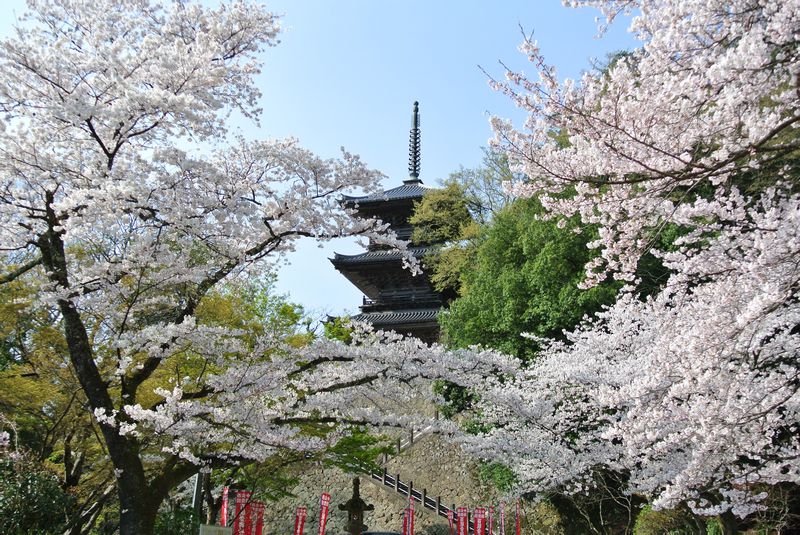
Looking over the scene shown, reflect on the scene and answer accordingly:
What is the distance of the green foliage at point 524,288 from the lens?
14.0m

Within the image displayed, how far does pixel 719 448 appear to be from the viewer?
635cm

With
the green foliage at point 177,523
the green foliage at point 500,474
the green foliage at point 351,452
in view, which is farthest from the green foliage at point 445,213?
the green foliage at point 177,523

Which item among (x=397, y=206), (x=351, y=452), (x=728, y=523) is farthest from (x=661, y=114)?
(x=397, y=206)

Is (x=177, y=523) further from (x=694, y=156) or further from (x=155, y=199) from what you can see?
(x=694, y=156)

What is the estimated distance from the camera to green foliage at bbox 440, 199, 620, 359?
1402 centimetres

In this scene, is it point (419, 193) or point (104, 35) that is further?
point (419, 193)

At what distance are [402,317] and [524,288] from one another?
27.6 ft

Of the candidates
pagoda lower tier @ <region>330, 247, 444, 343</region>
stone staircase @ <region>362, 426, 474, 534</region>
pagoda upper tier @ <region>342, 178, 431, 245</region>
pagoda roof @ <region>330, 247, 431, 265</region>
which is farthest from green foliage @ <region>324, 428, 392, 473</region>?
pagoda upper tier @ <region>342, 178, 431, 245</region>

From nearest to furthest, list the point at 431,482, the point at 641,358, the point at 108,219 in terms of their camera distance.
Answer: the point at 108,219 < the point at 641,358 < the point at 431,482

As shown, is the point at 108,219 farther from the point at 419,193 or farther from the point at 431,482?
the point at 419,193

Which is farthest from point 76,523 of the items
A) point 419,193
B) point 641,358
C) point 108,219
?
point 419,193

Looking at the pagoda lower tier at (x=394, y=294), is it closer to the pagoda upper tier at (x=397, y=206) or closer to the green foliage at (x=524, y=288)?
the pagoda upper tier at (x=397, y=206)

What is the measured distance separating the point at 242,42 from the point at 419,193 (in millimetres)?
19257

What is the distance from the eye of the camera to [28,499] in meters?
6.82
